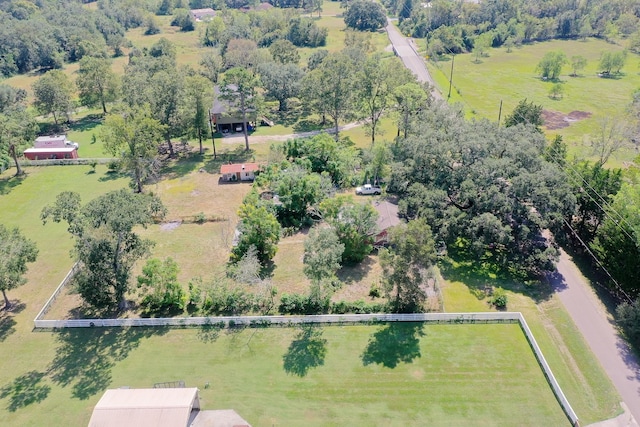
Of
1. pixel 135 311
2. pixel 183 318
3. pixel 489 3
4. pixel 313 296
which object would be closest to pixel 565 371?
pixel 313 296

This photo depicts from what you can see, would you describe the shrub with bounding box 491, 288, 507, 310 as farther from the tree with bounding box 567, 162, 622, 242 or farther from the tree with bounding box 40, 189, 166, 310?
the tree with bounding box 40, 189, 166, 310

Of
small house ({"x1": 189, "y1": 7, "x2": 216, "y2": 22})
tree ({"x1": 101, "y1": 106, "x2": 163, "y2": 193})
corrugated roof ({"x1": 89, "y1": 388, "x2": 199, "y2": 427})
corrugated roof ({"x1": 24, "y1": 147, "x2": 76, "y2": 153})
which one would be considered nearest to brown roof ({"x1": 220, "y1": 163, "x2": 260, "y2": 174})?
tree ({"x1": 101, "y1": 106, "x2": 163, "y2": 193})

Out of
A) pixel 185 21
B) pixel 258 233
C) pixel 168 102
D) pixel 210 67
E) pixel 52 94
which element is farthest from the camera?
pixel 185 21

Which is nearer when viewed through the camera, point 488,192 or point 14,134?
point 488,192

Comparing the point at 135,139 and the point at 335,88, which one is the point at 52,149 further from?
the point at 335,88

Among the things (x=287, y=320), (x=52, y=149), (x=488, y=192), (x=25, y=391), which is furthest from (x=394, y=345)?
(x=52, y=149)

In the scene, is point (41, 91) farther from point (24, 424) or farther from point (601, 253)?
point (601, 253)

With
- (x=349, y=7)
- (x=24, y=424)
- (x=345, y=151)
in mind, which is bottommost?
(x=24, y=424)

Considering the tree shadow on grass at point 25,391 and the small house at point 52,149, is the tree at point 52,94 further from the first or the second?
the tree shadow on grass at point 25,391
